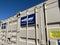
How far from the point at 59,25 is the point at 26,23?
5.33 ft

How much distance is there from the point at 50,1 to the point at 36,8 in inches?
26.0

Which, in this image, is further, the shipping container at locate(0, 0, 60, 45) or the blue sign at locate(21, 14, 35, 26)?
the blue sign at locate(21, 14, 35, 26)

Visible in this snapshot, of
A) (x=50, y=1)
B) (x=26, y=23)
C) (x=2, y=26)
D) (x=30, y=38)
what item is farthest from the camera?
(x=2, y=26)

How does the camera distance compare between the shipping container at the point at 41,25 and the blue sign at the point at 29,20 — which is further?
the blue sign at the point at 29,20

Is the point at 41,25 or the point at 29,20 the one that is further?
the point at 29,20

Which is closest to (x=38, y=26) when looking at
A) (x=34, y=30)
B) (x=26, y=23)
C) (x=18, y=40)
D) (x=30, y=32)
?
(x=34, y=30)

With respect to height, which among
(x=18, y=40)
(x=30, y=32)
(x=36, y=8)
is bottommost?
(x=18, y=40)

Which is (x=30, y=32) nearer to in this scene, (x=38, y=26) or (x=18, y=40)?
(x=38, y=26)

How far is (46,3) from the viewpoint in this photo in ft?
11.9

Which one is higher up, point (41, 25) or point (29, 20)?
point (29, 20)

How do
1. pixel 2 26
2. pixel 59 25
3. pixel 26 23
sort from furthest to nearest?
pixel 2 26
pixel 26 23
pixel 59 25

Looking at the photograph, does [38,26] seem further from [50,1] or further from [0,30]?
[0,30]

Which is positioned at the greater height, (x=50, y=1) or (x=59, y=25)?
(x=50, y=1)

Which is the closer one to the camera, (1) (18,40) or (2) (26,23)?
(2) (26,23)
